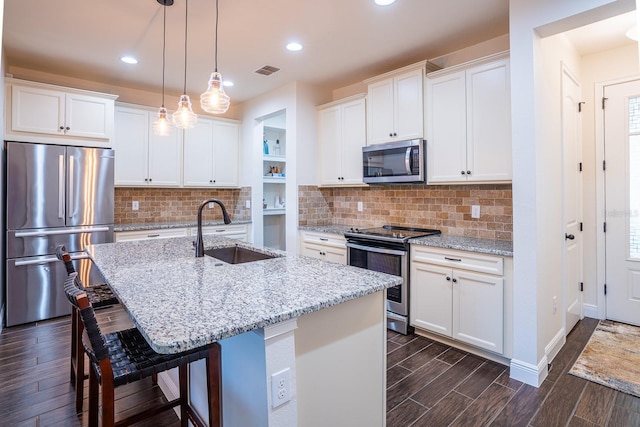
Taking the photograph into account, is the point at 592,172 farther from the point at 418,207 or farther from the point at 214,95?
the point at 214,95

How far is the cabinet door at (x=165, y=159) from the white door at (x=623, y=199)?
193 inches

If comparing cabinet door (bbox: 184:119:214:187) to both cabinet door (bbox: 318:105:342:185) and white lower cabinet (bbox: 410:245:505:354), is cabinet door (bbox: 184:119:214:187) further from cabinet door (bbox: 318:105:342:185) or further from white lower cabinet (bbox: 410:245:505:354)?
white lower cabinet (bbox: 410:245:505:354)

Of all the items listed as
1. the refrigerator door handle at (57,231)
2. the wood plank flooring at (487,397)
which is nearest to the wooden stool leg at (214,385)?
the wood plank flooring at (487,397)

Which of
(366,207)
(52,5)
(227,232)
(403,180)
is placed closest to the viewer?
(52,5)

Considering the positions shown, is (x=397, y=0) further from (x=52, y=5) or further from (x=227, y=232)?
(x=227, y=232)

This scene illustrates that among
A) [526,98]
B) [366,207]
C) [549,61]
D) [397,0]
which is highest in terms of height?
[397,0]

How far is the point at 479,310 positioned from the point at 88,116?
4.39 m

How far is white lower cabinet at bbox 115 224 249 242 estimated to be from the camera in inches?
162

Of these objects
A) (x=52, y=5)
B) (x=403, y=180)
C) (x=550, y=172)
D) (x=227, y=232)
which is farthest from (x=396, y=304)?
(x=52, y=5)

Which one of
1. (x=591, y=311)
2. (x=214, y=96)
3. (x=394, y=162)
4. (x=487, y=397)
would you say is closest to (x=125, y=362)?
(x=214, y=96)

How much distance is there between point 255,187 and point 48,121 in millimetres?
2431

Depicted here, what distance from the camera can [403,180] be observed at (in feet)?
11.3

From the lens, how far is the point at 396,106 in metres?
3.52

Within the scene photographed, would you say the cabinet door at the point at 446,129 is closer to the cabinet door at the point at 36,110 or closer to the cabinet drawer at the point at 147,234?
the cabinet drawer at the point at 147,234
